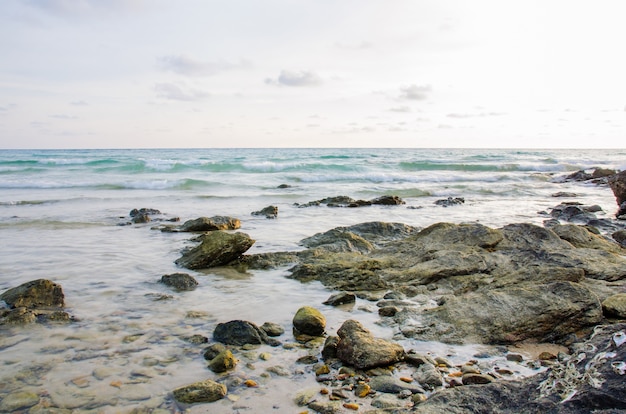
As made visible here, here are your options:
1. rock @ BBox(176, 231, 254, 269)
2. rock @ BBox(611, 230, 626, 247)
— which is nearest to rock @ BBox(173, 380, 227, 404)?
rock @ BBox(176, 231, 254, 269)

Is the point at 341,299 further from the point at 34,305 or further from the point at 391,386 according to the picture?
the point at 34,305

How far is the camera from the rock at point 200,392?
3246 millimetres

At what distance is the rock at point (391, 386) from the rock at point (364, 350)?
184 mm

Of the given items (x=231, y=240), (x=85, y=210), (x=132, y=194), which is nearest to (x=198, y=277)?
(x=231, y=240)

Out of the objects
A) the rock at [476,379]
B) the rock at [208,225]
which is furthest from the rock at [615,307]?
the rock at [208,225]

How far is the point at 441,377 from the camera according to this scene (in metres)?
3.56

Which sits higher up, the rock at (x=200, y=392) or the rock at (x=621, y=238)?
the rock at (x=621, y=238)

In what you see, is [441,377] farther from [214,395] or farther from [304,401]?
[214,395]

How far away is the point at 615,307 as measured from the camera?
179 inches

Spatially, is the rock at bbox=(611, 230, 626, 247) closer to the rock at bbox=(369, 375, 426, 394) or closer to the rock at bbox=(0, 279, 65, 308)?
the rock at bbox=(369, 375, 426, 394)

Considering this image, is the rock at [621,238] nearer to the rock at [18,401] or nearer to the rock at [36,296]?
the rock at [36,296]

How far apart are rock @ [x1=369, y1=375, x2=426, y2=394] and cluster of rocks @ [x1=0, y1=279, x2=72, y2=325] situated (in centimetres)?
325

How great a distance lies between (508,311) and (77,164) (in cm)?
4277

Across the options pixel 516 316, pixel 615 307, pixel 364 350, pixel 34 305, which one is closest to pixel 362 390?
pixel 364 350
